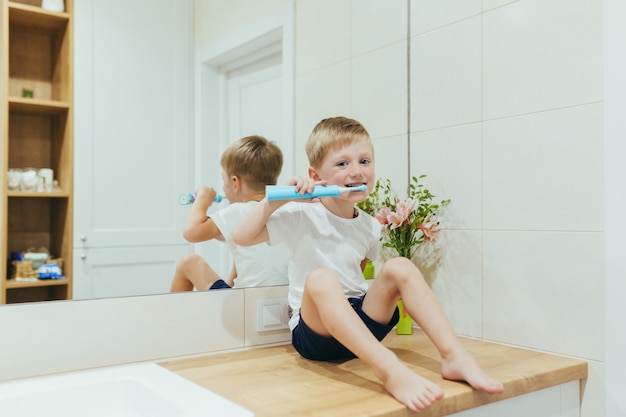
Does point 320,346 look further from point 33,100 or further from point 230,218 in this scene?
point 33,100

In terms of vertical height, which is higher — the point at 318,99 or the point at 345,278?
the point at 318,99

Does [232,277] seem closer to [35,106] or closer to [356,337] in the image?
[356,337]

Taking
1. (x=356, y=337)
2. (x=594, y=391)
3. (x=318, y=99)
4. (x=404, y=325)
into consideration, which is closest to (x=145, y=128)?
(x=318, y=99)

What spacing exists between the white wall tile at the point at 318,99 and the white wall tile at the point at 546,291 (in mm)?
505

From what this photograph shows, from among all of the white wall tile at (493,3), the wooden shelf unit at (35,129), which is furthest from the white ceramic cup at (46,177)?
the white wall tile at (493,3)

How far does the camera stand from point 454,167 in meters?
1.49

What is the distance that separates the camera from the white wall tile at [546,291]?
1214 millimetres

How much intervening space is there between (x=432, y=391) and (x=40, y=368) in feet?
2.38

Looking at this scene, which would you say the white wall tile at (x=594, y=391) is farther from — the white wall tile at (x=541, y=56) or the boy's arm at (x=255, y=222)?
the boy's arm at (x=255, y=222)

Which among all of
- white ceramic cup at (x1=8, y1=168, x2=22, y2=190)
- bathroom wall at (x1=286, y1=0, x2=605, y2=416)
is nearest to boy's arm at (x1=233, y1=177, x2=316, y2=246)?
bathroom wall at (x1=286, y1=0, x2=605, y2=416)

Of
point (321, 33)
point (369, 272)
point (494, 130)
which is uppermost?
point (321, 33)

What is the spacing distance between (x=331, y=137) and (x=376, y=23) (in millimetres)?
503

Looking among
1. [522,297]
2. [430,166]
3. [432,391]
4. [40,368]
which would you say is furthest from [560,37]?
[40,368]

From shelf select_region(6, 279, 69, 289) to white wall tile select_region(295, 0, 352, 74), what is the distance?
0.75 meters
